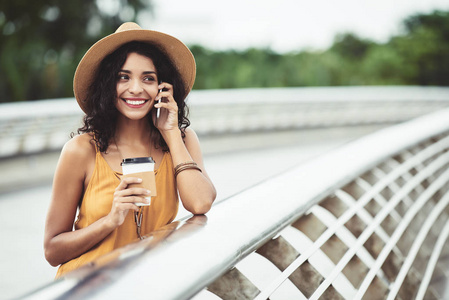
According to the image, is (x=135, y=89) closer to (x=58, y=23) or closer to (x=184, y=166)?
(x=184, y=166)

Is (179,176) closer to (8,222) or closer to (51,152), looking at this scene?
(8,222)

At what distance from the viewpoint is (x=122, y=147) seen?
2.11 m

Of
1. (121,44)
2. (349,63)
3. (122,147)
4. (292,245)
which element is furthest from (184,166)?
(349,63)

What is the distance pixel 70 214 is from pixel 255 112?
1013 cm

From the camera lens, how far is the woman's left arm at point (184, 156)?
1.84 m

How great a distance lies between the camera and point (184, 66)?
2.27 meters

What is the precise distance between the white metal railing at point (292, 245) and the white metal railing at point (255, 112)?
5512mm

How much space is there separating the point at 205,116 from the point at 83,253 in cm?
898

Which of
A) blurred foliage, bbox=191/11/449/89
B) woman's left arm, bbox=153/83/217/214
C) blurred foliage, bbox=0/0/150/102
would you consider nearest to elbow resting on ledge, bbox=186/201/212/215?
woman's left arm, bbox=153/83/217/214

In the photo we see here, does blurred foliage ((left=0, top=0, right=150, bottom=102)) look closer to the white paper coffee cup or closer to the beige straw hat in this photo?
the beige straw hat

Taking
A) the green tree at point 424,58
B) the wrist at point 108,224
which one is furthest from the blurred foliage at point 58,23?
the green tree at point 424,58

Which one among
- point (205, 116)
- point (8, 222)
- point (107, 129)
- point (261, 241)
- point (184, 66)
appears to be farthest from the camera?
point (205, 116)

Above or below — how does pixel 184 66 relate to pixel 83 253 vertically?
above

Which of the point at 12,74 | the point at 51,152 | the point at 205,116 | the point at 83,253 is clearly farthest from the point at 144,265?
the point at 12,74
